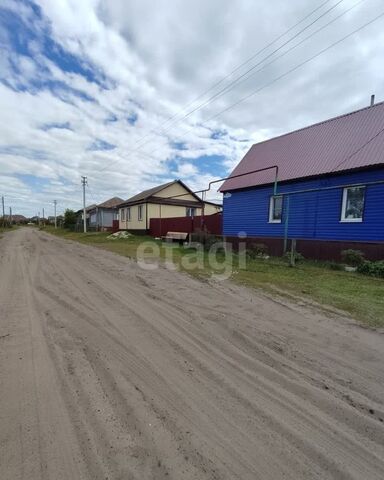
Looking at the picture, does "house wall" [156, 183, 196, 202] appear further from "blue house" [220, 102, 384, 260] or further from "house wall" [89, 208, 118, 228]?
"house wall" [89, 208, 118, 228]

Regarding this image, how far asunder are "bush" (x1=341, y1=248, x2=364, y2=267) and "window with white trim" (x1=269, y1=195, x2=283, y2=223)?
520cm

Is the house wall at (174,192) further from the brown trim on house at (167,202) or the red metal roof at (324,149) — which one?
the red metal roof at (324,149)

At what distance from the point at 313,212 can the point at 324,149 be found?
10.0ft

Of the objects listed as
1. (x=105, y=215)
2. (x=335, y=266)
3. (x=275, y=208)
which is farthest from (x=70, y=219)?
(x=335, y=266)

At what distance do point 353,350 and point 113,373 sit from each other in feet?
9.75

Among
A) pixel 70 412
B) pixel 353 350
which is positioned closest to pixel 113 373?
pixel 70 412

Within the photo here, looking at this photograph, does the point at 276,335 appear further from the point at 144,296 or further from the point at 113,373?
the point at 144,296

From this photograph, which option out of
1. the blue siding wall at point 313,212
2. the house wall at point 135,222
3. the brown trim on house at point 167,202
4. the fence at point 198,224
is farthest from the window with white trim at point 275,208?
the house wall at point 135,222

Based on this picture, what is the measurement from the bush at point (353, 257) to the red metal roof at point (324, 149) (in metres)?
3.54

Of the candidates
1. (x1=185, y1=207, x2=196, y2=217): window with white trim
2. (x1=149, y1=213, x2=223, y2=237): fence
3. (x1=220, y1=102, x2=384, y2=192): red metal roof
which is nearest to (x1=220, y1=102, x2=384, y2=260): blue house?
(x1=220, y1=102, x2=384, y2=192): red metal roof

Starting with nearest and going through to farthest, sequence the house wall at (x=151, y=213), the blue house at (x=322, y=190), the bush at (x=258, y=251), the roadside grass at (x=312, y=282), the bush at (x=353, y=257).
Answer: the roadside grass at (x=312, y=282) < the bush at (x=353, y=257) < the blue house at (x=322, y=190) < the bush at (x=258, y=251) < the house wall at (x=151, y=213)

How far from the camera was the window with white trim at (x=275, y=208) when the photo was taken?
1472cm

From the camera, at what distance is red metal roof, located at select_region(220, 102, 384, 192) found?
37.6 ft

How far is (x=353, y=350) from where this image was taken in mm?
3715
